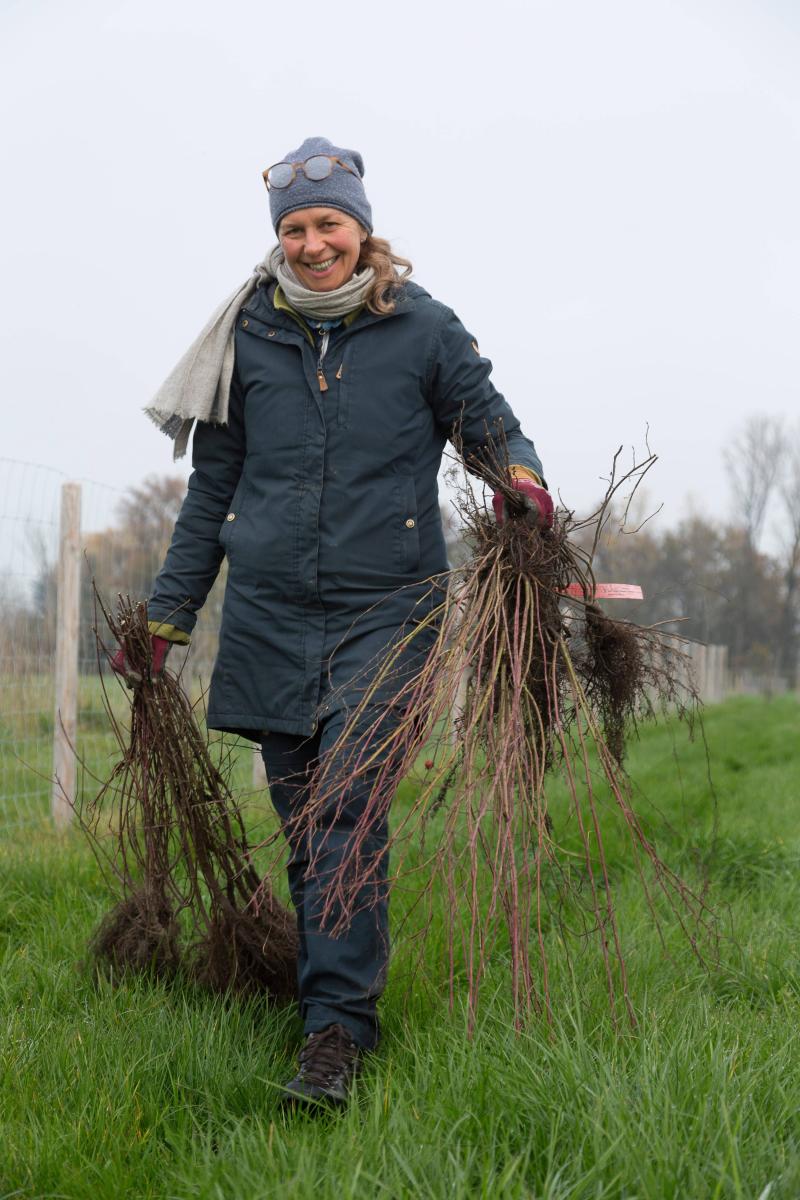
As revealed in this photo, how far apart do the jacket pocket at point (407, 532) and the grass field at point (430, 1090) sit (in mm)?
1027

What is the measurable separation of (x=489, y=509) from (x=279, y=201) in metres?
1.06

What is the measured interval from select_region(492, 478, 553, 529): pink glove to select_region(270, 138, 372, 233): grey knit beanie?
906mm

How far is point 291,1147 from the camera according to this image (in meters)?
2.26

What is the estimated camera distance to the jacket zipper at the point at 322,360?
3230 mm

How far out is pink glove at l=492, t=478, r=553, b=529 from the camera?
2898 mm

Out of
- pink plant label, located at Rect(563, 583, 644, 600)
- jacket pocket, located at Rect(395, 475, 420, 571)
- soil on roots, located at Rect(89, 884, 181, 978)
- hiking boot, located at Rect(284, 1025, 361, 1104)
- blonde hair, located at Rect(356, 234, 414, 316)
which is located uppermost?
blonde hair, located at Rect(356, 234, 414, 316)

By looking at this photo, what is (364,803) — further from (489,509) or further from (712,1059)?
(712,1059)

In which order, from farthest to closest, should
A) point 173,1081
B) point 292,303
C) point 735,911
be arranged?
1. point 735,911
2. point 292,303
3. point 173,1081

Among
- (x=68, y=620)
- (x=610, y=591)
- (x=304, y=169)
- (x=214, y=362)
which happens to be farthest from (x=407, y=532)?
(x=68, y=620)

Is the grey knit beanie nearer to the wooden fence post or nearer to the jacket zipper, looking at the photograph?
the jacket zipper

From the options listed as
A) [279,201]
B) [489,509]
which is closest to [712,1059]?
[489,509]

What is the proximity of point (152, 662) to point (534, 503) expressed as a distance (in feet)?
3.71

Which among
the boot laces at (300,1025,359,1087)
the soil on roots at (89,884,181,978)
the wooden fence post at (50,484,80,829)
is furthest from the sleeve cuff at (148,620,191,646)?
the wooden fence post at (50,484,80,829)

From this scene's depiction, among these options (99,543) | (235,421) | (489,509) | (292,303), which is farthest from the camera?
(99,543)
